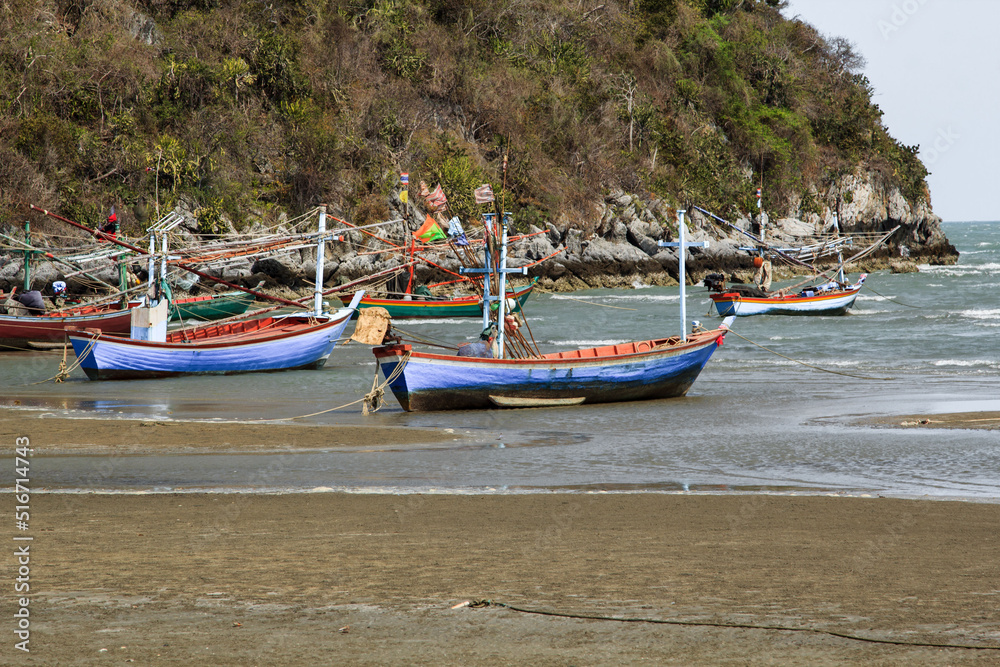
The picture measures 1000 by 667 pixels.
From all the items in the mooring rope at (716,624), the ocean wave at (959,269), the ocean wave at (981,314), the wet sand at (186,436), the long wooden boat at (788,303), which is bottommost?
the wet sand at (186,436)

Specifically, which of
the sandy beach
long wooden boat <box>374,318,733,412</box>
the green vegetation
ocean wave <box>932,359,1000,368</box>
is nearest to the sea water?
ocean wave <box>932,359,1000,368</box>

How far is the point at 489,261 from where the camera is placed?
1684 cm

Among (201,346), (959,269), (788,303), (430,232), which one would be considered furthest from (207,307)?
(959,269)

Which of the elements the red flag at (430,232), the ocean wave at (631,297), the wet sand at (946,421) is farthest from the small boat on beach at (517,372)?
the ocean wave at (631,297)

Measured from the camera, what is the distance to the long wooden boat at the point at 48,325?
987 inches

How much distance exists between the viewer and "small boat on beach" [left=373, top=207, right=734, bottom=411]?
15.3 m

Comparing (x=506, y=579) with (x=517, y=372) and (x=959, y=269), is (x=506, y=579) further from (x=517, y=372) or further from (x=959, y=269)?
(x=959, y=269)

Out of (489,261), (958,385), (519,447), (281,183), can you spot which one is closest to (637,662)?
(519,447)

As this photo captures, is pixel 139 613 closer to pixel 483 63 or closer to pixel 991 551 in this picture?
pixel 991 551

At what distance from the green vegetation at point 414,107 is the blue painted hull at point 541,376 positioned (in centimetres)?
2922

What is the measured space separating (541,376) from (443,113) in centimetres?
4041

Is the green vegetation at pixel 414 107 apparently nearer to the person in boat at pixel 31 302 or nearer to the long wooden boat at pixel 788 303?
the person in boat at pixel 31 302

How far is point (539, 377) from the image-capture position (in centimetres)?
1592

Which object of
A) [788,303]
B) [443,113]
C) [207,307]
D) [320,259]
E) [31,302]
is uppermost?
[443,113]
